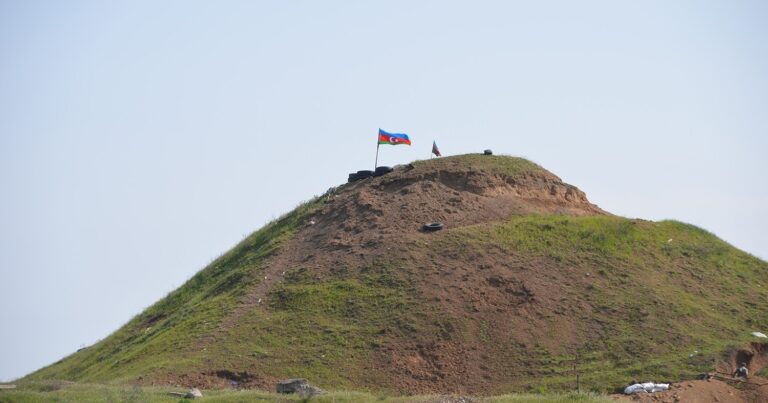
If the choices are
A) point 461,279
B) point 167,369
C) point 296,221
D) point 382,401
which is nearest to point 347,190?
point 296,221

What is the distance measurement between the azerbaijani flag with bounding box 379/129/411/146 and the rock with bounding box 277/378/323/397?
605 inches

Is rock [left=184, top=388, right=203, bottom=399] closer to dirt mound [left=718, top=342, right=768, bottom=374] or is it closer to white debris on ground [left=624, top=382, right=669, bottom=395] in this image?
white debris on ground [left=624, top=382, right=669, bottom=395]

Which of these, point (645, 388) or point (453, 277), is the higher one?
point (453, 277)

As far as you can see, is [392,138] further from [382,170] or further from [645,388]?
[645,388]

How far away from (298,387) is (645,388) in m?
10.7

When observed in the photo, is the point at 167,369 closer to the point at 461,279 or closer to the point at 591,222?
the point at 461,279

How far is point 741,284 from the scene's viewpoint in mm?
40625

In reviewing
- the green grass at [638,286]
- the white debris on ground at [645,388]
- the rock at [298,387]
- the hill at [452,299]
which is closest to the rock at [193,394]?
the hill at [452,299]

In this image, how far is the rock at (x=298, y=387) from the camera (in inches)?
1199

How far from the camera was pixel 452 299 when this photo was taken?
121ft

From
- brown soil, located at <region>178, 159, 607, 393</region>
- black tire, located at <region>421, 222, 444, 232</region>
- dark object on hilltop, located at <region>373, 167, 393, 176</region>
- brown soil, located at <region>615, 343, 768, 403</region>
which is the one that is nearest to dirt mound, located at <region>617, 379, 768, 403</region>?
brown soil, located at <region>615, 343, 768, 403</region>

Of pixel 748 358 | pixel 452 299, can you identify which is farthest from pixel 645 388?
pixel 452 299

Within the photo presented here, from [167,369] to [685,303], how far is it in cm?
1886

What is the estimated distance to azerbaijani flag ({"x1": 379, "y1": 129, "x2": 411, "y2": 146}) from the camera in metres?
44.0
